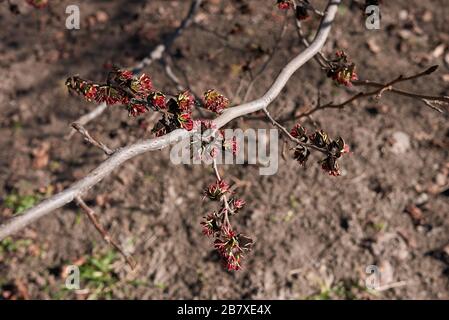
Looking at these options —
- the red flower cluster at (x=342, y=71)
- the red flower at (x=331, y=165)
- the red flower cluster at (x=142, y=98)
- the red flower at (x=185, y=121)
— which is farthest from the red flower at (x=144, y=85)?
the red flower cluster at (x=342, y=71)

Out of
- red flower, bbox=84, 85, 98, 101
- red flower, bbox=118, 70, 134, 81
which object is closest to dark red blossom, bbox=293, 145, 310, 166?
red flower, bbox=118, 70, 134, 81

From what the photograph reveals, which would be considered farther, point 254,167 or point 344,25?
point 344,25

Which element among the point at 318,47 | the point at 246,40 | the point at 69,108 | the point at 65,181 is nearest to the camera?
the point at 318,47

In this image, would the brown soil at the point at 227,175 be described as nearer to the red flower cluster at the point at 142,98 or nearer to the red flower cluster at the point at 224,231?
the red flower cluster at the point at 224,231

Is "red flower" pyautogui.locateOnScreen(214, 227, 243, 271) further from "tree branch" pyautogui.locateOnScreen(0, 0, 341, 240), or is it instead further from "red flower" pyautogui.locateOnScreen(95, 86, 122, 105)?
"red flower" pyautogui.locateOnScreen(95, 86, 122, 105)

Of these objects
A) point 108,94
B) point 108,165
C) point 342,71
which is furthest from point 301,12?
point 108,165

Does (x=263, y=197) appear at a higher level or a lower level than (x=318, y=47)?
lower

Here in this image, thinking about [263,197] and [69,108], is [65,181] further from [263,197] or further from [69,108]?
[263,197]
